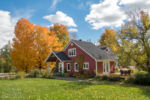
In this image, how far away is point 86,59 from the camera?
22203 mm

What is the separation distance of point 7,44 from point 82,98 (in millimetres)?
55776

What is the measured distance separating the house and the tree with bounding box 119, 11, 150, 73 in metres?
5.30

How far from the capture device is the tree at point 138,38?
14.8m

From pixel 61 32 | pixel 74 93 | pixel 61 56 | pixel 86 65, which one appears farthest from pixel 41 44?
pixel 74 93

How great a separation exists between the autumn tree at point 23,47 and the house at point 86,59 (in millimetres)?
3980

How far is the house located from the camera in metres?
21.4

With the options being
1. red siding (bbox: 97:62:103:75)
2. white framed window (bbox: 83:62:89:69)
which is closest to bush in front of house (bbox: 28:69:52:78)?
white framed window (bbox: 83:62:89:69)

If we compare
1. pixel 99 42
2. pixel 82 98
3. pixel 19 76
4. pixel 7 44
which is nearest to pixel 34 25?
pixel 19 76

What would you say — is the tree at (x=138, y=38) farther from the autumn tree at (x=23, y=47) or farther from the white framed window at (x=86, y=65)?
the autumn tree at (x=23, y=47)

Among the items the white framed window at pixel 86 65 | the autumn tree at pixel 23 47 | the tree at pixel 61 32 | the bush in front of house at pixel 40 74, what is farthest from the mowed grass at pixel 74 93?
the tree at pixel 61 32

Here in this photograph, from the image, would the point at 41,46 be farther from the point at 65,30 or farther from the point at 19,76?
the point at 65,30

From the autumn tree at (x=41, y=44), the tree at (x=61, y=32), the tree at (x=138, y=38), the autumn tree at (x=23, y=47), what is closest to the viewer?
the tree at (x=138, y=38)

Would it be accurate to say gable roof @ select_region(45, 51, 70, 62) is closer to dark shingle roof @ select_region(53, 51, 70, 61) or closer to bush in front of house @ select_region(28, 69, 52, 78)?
dark shingle roof @ select_region(53, 51, 70, 61)

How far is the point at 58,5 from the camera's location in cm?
1384
